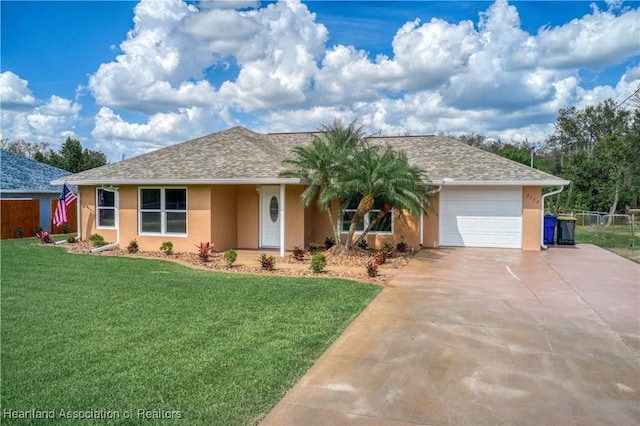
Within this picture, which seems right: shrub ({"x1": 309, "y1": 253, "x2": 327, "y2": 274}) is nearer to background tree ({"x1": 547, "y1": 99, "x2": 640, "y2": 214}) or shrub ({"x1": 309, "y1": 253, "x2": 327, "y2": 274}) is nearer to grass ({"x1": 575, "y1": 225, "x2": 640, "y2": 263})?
grass ({"x1": 575, "y1": 225, "x2": 640, "y2": 263})

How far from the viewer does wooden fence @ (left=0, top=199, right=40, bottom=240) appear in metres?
19.5

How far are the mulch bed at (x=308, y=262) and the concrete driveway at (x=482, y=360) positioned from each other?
1.54 m

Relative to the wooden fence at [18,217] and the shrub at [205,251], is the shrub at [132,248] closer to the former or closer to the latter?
the shrub at [205,251]

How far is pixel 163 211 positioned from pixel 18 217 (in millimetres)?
9554

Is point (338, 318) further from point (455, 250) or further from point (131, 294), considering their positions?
point (455, 250)

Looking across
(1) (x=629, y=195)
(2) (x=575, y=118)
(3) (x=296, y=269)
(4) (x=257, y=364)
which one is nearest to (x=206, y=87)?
(3) (x=296, y=269)

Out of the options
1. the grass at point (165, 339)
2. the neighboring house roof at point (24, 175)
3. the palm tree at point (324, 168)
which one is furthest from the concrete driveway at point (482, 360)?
the neighboring house roof at point (24, 175)

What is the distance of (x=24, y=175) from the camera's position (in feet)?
83.6

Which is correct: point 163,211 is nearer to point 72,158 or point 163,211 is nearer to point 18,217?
point 18,217

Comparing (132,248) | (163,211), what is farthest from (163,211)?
(132,248)

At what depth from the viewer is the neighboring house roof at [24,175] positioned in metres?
23.5

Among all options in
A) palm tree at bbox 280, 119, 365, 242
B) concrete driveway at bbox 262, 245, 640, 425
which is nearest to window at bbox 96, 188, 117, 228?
palm tree at bbox 280, 119, 365, 242

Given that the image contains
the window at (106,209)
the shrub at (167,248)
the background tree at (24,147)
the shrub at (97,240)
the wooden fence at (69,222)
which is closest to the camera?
the shrub at (167,248)

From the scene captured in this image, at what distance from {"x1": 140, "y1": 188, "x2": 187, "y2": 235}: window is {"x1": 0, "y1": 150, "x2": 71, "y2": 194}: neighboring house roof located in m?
9.56
